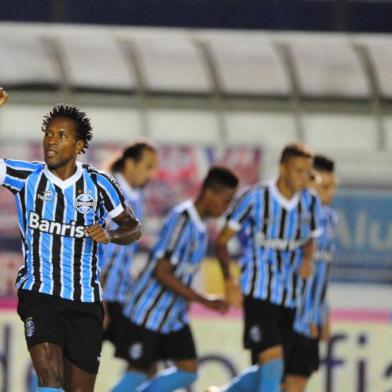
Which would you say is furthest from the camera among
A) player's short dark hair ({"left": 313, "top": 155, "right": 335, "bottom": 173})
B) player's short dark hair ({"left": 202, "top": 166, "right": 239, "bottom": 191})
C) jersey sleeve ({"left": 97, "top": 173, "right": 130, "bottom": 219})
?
player's short dark hair ({"left": 313, "top": 155, "right": 335, "bottom": 173})

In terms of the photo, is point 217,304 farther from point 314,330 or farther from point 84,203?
point 84,203

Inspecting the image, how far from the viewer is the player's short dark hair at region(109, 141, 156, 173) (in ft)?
36.2

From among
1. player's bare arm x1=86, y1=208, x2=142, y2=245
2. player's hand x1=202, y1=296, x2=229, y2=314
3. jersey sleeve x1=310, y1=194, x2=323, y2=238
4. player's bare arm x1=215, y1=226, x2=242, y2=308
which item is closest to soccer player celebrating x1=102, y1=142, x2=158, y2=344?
player's bare arm x1=215, y1=226, x2=242, y2=308

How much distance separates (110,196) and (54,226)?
0.29 meters

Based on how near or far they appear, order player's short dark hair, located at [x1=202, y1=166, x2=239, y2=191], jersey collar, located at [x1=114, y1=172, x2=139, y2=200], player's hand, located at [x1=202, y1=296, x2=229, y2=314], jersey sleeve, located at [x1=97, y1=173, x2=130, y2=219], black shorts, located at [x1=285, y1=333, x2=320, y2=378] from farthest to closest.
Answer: black shorts, located at [x1=285, y1=333, x2=320, y2=378] → jersey collar, located at [x1=114, y1=172, x2=139, y2=200] → player's short dark hair, located at [x1=202, y1=166, x2=239, y2=191] → player's hand, located at [x1=202, y1=296, x2=229, y2=314] → jersey sleeve, located at [x1=97, y1=173, x2=130, y2=219]

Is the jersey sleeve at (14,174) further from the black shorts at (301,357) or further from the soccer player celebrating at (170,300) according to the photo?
the black shorts at (301,357)

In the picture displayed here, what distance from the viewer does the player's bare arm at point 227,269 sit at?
34.6 ft

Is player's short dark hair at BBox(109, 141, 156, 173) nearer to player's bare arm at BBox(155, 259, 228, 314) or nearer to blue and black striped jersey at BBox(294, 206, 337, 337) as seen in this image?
player's bare arm at BBox(155, 259, 228, 314)

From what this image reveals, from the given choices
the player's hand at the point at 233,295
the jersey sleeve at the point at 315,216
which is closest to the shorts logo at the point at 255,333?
the player's hand at the point at 233,295

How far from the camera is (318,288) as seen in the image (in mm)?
11406

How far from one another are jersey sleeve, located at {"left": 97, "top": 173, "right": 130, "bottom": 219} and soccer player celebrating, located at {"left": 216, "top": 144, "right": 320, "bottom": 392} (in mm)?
2386

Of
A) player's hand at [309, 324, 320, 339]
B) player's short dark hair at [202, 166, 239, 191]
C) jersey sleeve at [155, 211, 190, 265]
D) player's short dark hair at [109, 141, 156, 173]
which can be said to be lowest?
player's hand at [309, 324, 320, 339]

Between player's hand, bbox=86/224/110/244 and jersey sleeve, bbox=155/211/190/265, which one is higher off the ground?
jersey sleeve, bbox=155/211/190/265

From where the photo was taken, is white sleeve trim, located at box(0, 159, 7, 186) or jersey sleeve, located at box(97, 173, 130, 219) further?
jersey sleeve, located at box(97, 173, 130, 219)
